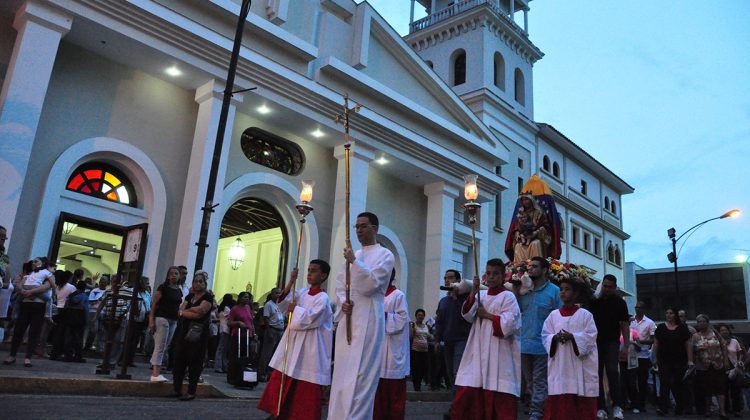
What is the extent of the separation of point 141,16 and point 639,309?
1165 centimetres

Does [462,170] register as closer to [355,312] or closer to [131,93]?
[131,93]

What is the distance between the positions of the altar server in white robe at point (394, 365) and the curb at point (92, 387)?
10.3ft

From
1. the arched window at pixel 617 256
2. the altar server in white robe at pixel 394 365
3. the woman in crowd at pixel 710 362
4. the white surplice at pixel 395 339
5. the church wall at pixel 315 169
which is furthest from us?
the arched window at pixel 617 256

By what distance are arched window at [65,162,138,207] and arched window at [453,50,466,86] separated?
1921 cm

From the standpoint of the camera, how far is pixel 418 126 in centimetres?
1888

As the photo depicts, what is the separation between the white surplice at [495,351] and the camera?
5.80 meters

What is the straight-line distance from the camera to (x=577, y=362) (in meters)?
6.48

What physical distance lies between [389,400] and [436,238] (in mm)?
13696

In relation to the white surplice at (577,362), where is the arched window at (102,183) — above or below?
above

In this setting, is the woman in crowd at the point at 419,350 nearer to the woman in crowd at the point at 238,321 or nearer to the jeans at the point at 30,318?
the woman in crowd at the point at 238,321

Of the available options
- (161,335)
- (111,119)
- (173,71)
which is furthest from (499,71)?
(161,335)

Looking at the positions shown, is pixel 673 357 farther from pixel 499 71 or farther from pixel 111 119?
pixel 499 71

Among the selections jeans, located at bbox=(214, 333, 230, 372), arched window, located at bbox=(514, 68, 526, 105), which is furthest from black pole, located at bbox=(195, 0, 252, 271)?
arched window, located at bbox=(514, 68, 526, 105)

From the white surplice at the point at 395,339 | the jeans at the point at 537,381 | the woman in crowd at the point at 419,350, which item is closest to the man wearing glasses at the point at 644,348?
the woman in crowd at the point at 419,350
